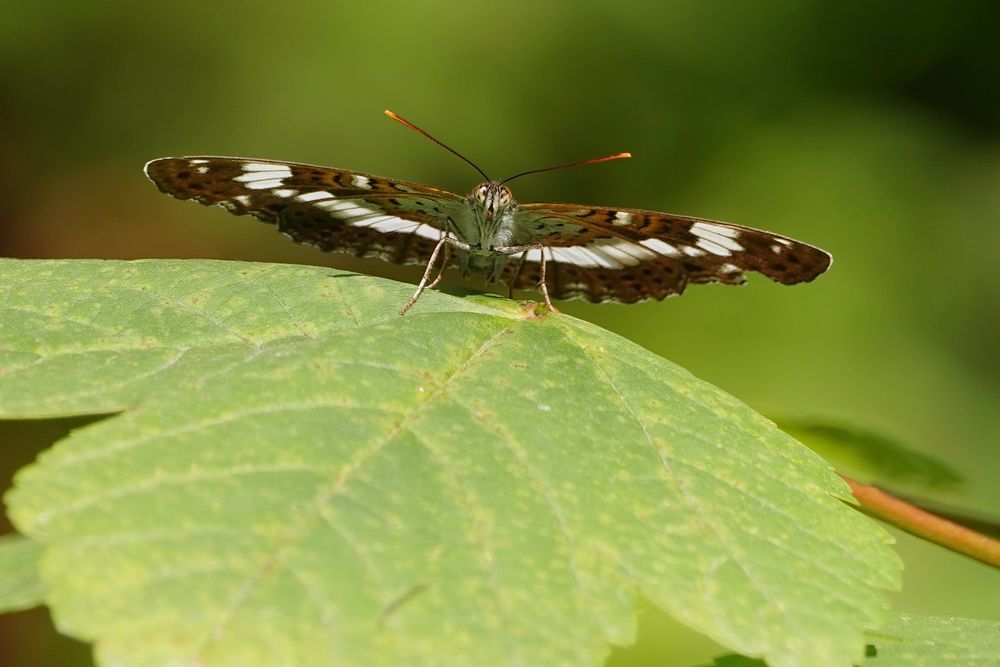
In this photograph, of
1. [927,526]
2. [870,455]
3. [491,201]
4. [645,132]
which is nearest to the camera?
[927,526]

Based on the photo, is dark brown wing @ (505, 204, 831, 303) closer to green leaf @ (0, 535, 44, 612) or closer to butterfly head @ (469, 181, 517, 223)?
butterfly head @ (469, 181, 517, 223)

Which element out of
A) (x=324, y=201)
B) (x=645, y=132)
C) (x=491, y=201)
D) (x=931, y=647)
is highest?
(x=645, y=132)

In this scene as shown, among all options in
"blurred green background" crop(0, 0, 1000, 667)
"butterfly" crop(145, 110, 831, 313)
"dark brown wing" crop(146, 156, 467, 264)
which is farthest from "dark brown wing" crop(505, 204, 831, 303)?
"blurred green background" crop(0, 0, 1000, 667)

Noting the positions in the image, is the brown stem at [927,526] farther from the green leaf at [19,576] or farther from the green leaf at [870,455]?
the green leaf at [19,576]

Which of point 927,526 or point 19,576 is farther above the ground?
point 927,526

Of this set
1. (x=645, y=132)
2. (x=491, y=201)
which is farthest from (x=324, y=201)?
(x=645, y=132)

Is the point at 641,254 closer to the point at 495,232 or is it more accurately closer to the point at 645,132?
the point at 495,232

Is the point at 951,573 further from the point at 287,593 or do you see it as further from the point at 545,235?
the point at 287,593
